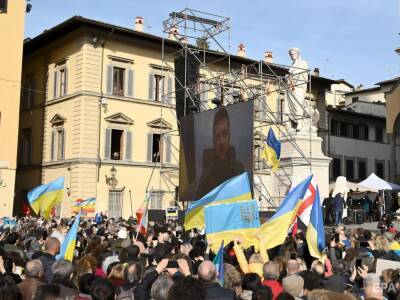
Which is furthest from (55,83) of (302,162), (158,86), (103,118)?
(302,162)

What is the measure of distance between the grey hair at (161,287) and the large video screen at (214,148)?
13392 millimetres

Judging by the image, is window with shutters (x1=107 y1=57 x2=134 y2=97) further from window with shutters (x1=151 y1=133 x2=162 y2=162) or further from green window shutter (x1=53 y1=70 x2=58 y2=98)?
green window shutter (x1=53 y1=70 x2=58 y2=98)

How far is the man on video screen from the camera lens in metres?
20.8

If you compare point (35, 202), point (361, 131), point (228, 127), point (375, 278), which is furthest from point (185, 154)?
point (361, 131)

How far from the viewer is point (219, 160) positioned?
21.5 meters

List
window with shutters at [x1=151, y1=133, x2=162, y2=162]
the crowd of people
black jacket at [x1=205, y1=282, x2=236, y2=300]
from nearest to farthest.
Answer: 1. the crowd of people
2. black jacket at [x1=205, y1=282, x2=236, y2=300]
3. window with shutters at [x1=151, y1=133, x2=162, y2=162]

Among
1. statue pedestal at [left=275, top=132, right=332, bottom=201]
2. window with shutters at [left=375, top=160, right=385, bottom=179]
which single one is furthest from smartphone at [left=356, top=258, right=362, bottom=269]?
window with shutters at [left=375, top=160, right=385, bottom=179]

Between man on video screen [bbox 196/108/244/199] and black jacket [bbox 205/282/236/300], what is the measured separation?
1491cm

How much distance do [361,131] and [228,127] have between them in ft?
107

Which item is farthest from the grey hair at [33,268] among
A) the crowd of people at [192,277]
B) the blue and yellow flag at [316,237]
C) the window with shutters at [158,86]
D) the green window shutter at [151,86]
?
the window with shutters at [158,86]

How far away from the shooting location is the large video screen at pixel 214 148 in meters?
20.3

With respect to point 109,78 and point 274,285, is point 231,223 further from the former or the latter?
point 109,78

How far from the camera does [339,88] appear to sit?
6131 cm

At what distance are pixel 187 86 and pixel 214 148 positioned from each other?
21.4 feet
